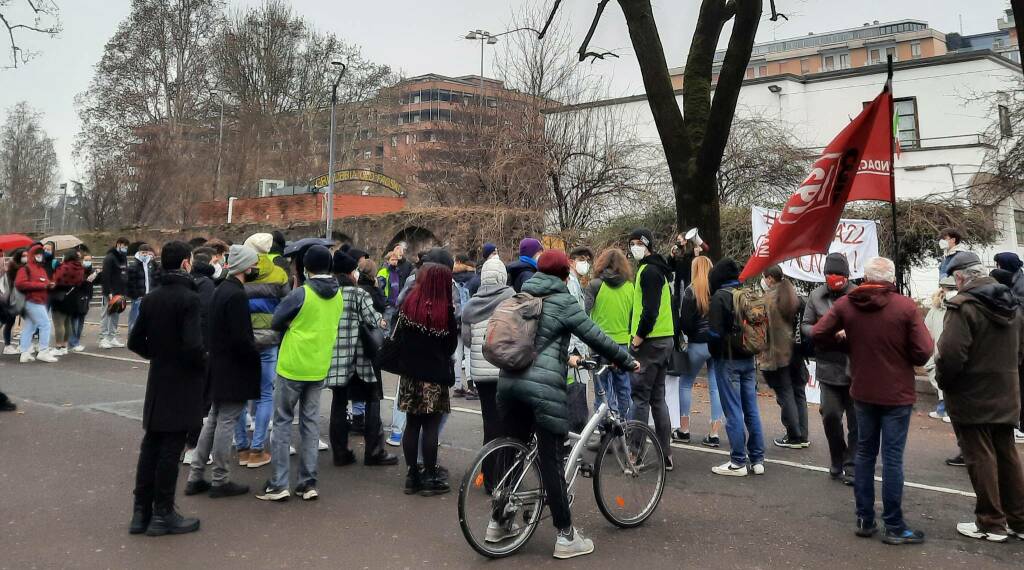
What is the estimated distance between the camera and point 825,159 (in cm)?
718

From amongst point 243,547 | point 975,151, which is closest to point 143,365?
point 243,547

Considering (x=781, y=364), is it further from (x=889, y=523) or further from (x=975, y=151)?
(x=975, y=151)

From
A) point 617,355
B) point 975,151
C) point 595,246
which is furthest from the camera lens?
point 975,151

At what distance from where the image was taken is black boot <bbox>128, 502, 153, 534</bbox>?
18.2ft

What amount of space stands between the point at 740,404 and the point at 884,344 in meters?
1.82

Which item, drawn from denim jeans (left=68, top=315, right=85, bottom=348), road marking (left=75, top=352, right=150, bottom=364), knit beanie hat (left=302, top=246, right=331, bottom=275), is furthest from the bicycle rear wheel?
denim jeans (left=68, top=315, right=85, bottom=348)

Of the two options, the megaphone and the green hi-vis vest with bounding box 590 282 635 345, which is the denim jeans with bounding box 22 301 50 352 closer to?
the green hi-vis vest with bounding box 590 282 635 345

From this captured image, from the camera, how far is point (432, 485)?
21.4 feet

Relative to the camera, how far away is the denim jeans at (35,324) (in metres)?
13.4

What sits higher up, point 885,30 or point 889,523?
point 885,30

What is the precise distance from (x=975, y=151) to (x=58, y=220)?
83.7 metres

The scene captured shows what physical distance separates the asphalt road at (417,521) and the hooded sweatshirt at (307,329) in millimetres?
1021

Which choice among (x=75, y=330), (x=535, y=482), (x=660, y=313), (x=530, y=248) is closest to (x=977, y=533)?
(x=660, y=313)

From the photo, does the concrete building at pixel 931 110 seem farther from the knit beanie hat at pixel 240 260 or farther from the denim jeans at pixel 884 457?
the denim jeans at pixel 884 457
